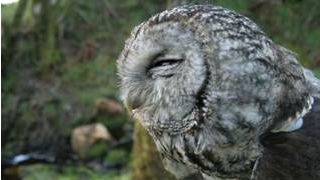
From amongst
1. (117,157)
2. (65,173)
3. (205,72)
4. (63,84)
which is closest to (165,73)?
(205,72)

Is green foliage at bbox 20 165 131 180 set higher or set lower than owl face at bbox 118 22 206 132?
lower

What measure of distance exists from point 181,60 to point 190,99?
0.41 ft

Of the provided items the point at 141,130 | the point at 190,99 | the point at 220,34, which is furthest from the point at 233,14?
the point at 141,130

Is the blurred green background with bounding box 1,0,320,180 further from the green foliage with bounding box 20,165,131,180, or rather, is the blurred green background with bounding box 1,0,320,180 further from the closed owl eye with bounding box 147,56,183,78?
the closed owl eye with bounding box 147,56,183,78

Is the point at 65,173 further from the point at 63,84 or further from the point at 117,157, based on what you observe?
the point at 63,84

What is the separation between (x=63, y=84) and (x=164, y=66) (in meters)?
5.75

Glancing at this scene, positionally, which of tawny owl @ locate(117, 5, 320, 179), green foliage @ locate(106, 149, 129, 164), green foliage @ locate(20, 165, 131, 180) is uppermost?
tawny owl @ locate(117, 5, 320, 179)

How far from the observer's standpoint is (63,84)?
26.0 ft

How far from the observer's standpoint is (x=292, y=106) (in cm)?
240

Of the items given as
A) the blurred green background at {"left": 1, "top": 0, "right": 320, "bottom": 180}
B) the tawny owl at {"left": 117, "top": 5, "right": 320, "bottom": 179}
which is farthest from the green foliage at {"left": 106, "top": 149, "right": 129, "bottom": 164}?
the tawny owl at {"left": 117, "top": 5, "right": 320, "bottom": 179}

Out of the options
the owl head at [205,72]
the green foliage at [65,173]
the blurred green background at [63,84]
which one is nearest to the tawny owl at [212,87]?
the owl head at [205,72]

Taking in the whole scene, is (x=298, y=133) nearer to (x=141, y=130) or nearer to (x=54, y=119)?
(x=141, y=130)

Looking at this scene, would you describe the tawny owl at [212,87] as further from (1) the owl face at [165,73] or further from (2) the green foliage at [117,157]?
(2) the green foliage at [117,157]

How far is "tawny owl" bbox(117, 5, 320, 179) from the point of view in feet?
7.38
